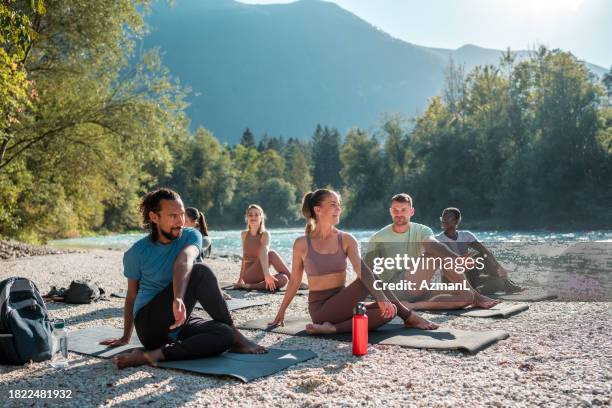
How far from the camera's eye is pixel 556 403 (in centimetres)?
346

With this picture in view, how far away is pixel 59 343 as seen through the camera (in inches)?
194

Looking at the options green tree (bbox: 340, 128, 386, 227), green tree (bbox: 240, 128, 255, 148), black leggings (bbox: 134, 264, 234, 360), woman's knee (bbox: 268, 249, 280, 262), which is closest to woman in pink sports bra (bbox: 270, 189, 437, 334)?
black leggings (bbox: 134, 264, 234, 360)

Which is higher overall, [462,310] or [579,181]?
[579,181]

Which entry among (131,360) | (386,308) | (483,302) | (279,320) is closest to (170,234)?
(131,360)

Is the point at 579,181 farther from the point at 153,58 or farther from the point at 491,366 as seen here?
the point at 491,366

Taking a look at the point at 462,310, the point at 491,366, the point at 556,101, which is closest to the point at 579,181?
the point at 556,101

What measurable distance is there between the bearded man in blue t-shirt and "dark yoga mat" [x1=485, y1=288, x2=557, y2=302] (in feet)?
16.0

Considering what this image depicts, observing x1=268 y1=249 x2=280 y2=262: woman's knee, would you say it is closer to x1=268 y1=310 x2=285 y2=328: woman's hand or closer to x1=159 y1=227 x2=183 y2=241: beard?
x1=268 y1=310 x2=285 y2=328: woman's hand

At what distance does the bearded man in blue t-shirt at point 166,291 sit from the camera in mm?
4340

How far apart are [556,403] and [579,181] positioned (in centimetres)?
3868

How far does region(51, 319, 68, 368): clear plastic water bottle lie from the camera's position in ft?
15.5

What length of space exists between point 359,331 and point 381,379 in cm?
65

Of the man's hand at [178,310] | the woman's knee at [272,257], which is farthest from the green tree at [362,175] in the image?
the man's hand at [178,310]

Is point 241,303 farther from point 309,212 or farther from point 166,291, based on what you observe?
point 166,291
